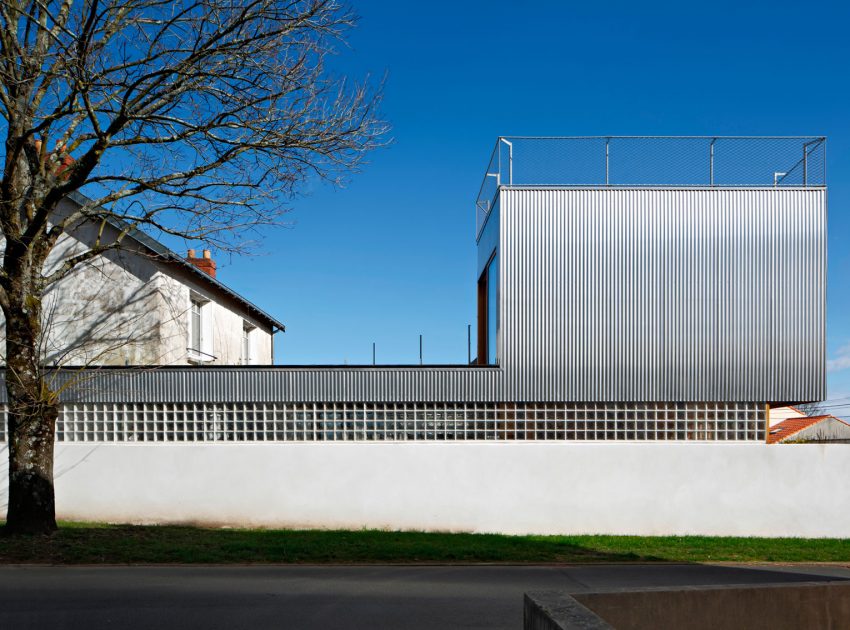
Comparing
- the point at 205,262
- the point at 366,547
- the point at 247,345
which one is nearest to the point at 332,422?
the point at 366,547

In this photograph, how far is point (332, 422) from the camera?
580 inches

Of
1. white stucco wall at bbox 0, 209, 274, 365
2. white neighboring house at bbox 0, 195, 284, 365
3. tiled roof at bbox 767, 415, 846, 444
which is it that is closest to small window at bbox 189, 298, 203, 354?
white neighboring house at bbox 0, 195, 284, 365

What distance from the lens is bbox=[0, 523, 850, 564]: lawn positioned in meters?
11.1

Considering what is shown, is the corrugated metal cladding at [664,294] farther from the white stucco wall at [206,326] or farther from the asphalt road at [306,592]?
the white stucco wall at [206,326]

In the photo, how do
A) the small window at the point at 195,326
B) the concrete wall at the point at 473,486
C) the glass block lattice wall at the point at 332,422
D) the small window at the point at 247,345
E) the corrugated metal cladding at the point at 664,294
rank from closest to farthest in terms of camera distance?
the concrete wall at the point at 473,486, the corrugated metal cladding at the point at 664,294, the glass block lattice wall at the point at 332,422, the small window at the point at 195,326, the small window at the point at 247,345

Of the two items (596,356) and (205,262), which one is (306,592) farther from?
(205,262)

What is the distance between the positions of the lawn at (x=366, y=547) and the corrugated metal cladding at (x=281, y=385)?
243 centimetres

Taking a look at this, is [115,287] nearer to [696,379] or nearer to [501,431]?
[501,431]

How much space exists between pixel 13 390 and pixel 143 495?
340 centimetres

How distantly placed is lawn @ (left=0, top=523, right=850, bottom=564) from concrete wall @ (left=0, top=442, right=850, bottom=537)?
0.51 metres

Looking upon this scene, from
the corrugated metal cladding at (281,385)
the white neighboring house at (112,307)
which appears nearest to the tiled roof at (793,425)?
the corrugated metal cladding at (281,385)

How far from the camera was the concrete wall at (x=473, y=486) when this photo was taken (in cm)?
1412

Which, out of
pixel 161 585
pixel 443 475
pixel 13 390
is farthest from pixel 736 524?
pixel 13 390

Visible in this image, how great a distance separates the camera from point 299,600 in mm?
8664
